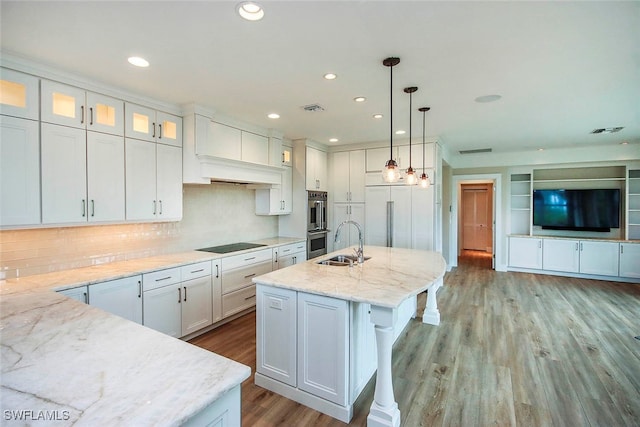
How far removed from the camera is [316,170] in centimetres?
536

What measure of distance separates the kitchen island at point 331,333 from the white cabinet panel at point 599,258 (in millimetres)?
5287

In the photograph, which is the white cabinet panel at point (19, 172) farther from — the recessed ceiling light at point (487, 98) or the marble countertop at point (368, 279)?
the recessed ceiling light at point (487, 98)

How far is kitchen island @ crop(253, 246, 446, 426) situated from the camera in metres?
1.97

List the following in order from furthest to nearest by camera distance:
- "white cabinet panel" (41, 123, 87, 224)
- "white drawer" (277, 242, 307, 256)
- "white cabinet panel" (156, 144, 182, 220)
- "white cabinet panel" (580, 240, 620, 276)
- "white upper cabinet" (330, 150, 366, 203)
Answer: "white cabinet panel" (580, 240, 620, 276) → "white upper cabinet" (330, 150, 366, 203) → "white drawer" (277, 242, 307, 256) → "white cabinet panel" (156, 144, 182, 220) → "white cabinet panel" (41, 123, 87, 224)

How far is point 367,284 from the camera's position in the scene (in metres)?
2.24

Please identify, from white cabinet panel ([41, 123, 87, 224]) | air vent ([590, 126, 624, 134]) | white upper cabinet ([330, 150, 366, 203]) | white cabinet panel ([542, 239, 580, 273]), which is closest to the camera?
white cabinet panel ([41, 123, 87, 224])

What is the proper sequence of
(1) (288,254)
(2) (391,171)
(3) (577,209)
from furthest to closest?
(3) (577,209), (1) (288,254), (2) (391,171)

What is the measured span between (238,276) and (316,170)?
8.00 ft

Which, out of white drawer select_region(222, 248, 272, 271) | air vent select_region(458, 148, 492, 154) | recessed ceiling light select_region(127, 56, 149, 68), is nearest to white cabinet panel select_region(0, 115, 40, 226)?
recessed ceiling light select_region(127, 56, 149, 68)

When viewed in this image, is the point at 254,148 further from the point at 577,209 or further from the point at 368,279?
the point at 577,209

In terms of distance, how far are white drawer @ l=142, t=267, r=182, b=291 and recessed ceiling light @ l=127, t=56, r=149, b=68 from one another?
1.84 m

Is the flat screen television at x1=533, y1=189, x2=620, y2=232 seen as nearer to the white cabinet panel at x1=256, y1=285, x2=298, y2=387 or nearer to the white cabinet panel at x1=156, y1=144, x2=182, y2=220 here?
the white cabinet panel at x1=256, y1=285, x2=298, y2=387

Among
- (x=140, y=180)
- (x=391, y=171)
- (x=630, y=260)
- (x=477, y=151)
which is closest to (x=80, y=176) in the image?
(x=140, y=180)

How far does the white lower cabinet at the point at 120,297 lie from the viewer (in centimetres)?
247
